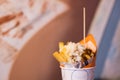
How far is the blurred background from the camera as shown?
1.49m

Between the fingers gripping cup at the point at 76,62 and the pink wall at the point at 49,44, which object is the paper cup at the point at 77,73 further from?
the pink wall at the point at 49,44

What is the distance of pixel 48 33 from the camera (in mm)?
1597

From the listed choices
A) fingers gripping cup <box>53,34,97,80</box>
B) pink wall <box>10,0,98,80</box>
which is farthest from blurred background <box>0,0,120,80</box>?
fingers gripping cup <box>53,34,97,80</box>

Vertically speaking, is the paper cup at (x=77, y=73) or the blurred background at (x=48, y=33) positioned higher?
the blurred background at (x=48, y=33)

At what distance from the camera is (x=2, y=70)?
149 cm

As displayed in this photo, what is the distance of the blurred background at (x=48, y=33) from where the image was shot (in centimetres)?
149

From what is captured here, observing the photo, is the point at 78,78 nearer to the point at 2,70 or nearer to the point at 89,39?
the point at 89,39

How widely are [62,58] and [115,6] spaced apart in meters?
0.86

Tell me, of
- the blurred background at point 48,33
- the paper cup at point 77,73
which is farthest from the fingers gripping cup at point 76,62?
the blurred background at point 48,33

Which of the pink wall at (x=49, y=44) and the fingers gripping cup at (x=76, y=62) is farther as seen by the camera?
the pink wall at (x=49, y=44)

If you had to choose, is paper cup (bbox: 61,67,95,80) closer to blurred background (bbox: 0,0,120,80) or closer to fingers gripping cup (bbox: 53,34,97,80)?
fingers gripping cup (bbox: 53,34,97,80)

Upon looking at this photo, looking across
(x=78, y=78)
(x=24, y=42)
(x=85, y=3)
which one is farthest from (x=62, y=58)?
(x=85, y=3)

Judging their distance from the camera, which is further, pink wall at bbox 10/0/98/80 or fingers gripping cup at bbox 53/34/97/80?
pink wall at bbox 10/0/98/80

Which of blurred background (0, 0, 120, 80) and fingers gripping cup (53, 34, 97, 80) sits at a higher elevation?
blurred background (0, 0, 120, 80)
